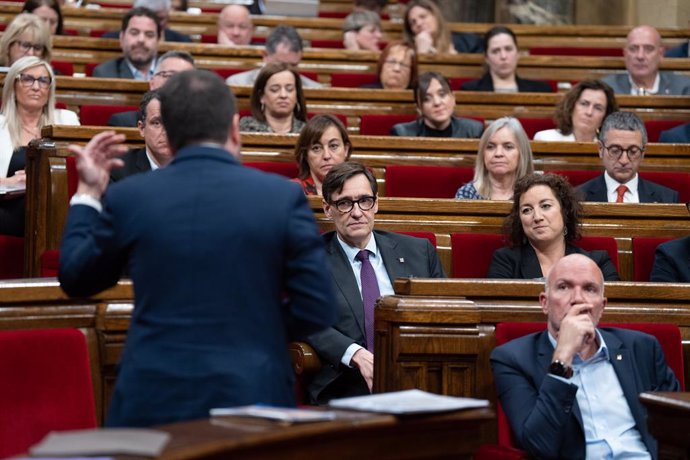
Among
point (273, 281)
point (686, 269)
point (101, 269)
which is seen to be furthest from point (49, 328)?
point (686, 269)

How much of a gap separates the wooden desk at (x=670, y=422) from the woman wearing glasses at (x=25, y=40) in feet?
11.0

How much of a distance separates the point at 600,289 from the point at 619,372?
0.17 m

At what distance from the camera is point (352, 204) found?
→ 3125mm

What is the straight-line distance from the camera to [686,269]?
3.33m

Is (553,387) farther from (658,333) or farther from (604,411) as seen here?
(658,333)

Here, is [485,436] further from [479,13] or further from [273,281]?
[479,13]

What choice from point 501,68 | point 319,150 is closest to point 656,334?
point 319,150

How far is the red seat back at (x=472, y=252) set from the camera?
3.40 meters

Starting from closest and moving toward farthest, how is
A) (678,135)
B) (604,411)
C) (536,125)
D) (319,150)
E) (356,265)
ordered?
(604,411) < (356,265) < (319,150) < (678,135) < (536,125)

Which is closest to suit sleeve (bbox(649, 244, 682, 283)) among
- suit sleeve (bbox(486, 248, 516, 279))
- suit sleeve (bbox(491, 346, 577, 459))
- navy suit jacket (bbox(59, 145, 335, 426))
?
suit sleeve (bbox(486, 248, 516, 279))

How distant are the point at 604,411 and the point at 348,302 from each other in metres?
0.74

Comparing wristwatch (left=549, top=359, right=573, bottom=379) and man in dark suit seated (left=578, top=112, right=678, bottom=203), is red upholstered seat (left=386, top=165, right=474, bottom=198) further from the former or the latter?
wristwatch (left=549, top=359, right=573, bottom=379)

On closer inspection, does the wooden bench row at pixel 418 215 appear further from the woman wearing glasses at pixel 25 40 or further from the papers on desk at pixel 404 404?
the papers on desk at pixel 404 404

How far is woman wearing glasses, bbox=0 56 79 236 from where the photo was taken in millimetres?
A: 3951
